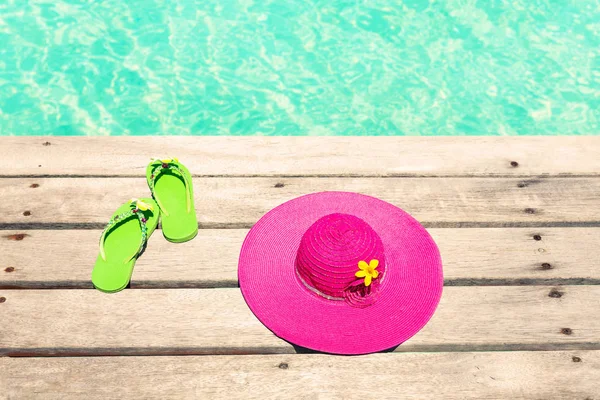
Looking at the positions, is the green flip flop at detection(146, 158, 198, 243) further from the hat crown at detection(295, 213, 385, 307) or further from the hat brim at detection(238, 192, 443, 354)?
the hat crown at detection(295, 213, 385, 307)

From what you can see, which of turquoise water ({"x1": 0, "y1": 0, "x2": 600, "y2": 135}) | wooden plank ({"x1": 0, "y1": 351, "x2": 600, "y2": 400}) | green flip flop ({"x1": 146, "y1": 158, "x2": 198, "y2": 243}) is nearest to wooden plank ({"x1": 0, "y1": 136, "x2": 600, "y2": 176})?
green flip flop ({"x1": 146, "y1": 158, "x2": 198, "y2": 243})

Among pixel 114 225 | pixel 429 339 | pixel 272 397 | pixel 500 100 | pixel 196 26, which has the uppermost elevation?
pixel 196 26

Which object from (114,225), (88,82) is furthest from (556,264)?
(88,82)

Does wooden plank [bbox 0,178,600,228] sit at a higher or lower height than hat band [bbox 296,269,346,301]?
higher

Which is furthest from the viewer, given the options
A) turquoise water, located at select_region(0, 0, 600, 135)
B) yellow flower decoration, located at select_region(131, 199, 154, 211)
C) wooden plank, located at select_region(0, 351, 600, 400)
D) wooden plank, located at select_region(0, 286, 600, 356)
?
turquoise water, located at select_region(0, 0, 600, 135)

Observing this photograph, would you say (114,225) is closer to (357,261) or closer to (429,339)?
(357,261)

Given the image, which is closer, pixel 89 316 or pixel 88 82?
pixel 89 316

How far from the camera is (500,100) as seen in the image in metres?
4.70

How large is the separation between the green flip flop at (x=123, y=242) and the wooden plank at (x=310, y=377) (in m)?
0.31

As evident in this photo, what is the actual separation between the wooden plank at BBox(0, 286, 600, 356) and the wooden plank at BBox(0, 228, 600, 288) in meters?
0.05

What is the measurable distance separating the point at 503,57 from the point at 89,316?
171 inches

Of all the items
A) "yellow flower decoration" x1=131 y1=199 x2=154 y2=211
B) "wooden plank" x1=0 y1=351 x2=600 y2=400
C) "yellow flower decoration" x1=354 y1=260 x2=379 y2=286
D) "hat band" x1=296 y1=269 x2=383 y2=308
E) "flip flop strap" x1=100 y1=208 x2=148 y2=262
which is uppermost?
"yellow flower decoration" x1=131 y1=199 x2=154 y2=211

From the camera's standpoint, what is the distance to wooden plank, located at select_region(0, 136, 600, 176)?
2.59 meters

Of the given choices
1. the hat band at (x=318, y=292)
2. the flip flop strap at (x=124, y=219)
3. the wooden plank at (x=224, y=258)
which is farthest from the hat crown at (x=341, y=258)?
the flip flop strap at (x=124, y=219)
